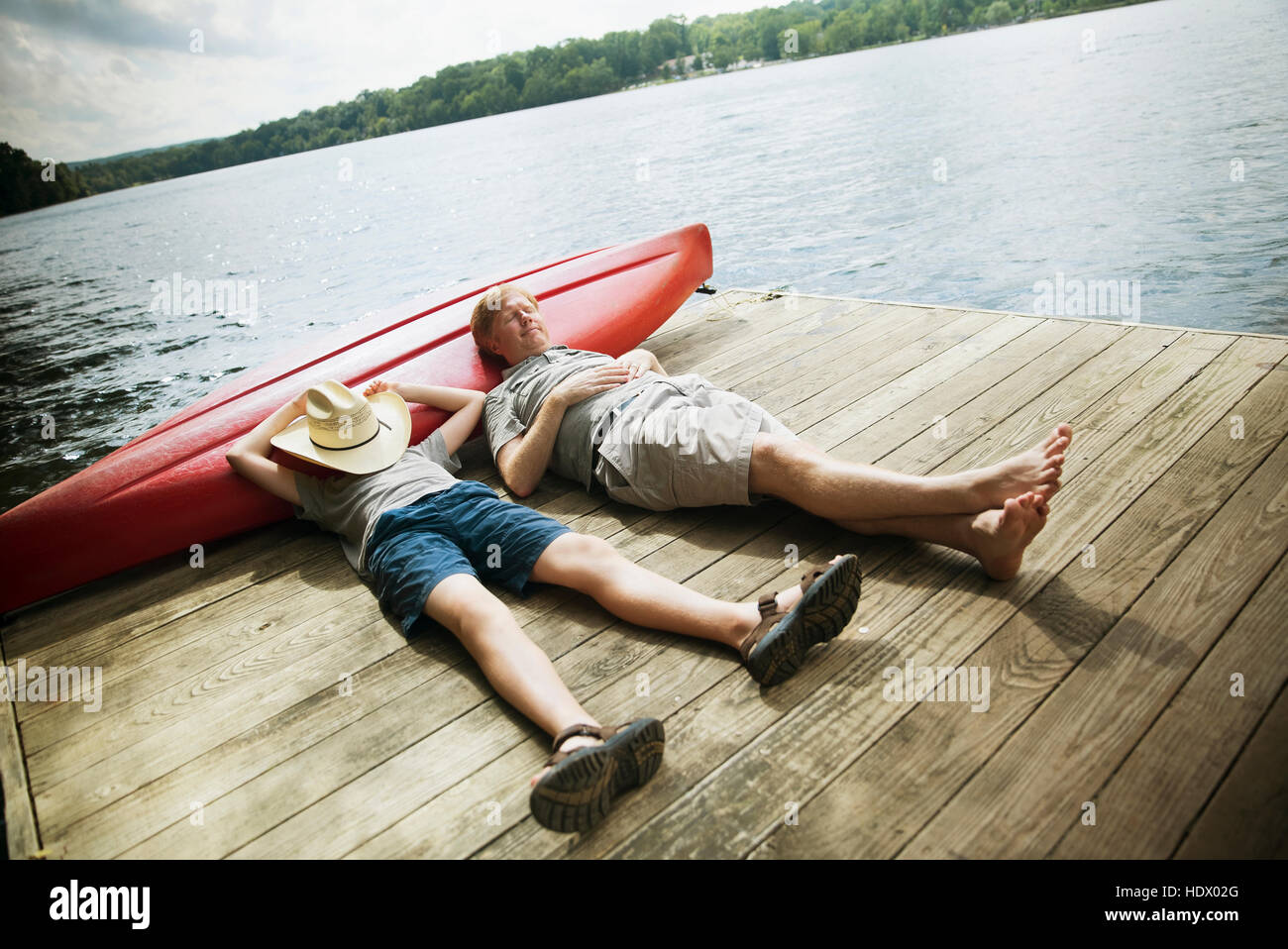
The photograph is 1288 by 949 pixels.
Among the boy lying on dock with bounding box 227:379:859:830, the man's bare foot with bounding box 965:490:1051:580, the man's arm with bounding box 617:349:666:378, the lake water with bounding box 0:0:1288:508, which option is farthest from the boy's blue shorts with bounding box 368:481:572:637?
the lake water with bounding box 0:0:1288:508

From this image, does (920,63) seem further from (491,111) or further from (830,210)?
(491,111)

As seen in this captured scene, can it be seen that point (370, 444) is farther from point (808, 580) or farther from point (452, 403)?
point (808, 580)

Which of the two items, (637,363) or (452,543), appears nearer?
(452,543)

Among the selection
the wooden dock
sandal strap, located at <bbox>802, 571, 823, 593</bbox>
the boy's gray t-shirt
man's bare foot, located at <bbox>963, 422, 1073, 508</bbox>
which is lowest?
the wooden dock

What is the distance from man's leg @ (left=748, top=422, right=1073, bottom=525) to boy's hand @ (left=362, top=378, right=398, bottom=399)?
4.55 ft

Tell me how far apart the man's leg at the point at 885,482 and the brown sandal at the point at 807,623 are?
37 centimetres

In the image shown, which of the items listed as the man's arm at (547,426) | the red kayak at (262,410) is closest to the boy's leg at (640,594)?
the man's arm at (547,426)

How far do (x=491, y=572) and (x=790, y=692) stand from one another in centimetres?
90

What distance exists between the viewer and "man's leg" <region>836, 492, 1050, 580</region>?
1.84 m

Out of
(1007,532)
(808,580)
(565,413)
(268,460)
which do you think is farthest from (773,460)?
(268,460)

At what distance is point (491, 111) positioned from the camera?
56781 mm

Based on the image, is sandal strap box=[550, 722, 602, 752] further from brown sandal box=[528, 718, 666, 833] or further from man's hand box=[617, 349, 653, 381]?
man's hand box=[617, 349, 653, 381]

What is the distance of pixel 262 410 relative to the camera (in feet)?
10.7
